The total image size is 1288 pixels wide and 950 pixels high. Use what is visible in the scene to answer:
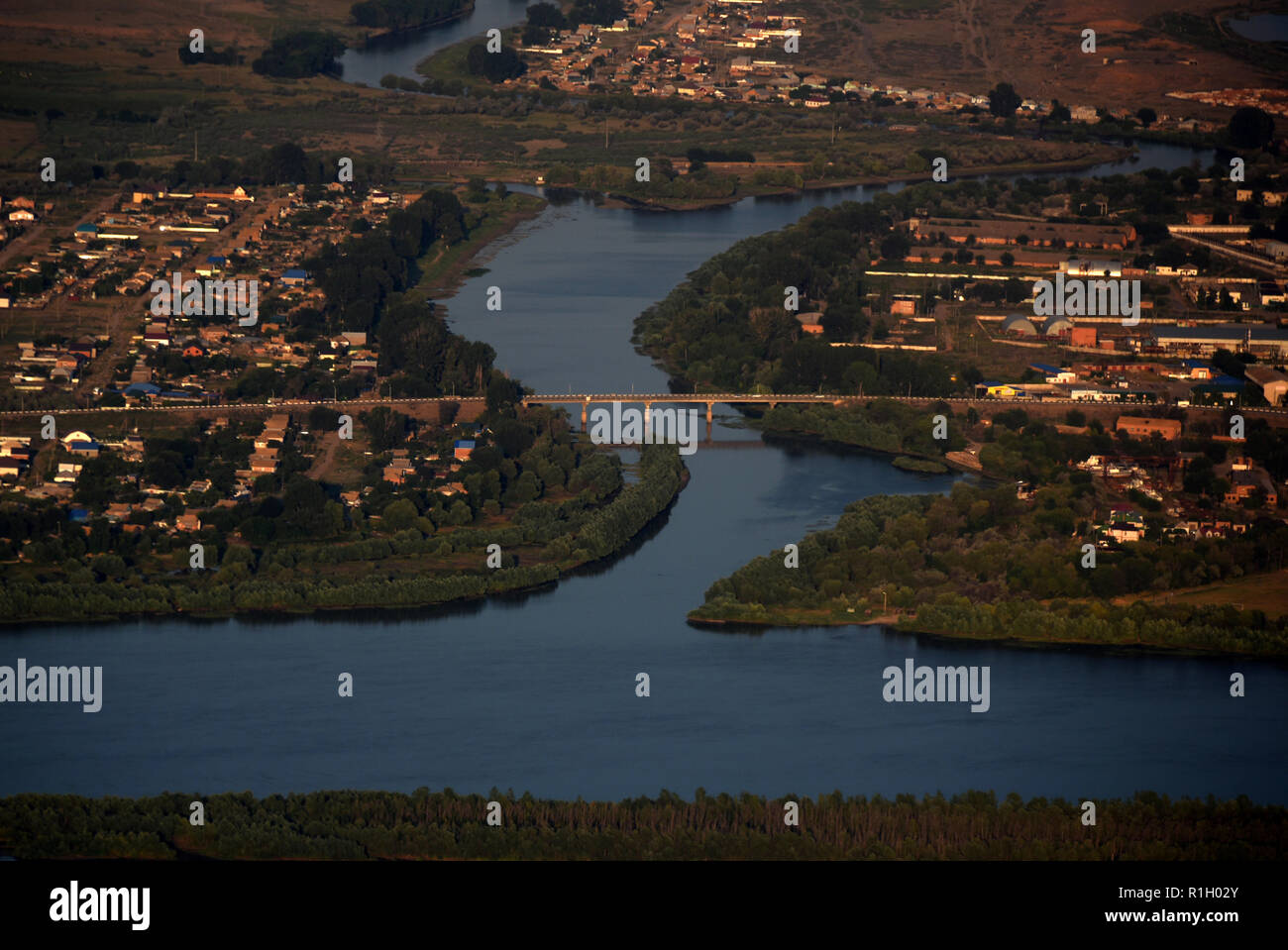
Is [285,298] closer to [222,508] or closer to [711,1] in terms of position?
[222,508]

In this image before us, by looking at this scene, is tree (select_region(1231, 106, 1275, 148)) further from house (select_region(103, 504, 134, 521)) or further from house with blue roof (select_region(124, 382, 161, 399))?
house (select_region(103, 504, 134, 521))

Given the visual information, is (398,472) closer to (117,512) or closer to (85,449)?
(117,512)

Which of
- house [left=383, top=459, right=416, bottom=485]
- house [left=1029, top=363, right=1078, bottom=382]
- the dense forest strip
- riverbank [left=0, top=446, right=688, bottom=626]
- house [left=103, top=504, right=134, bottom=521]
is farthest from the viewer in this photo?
house [left=1029, top=363, right=1078, bottom=382]

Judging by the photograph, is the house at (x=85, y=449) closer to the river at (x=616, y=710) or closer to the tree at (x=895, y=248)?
the river at (x=616, y=710)

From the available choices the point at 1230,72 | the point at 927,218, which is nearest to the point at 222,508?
the point at 927,218

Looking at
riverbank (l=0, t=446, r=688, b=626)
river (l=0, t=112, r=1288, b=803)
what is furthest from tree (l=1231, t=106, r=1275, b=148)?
riverbank (l=0, t=446, r=688, b=626)

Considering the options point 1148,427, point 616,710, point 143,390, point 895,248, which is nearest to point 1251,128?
point 895,248
